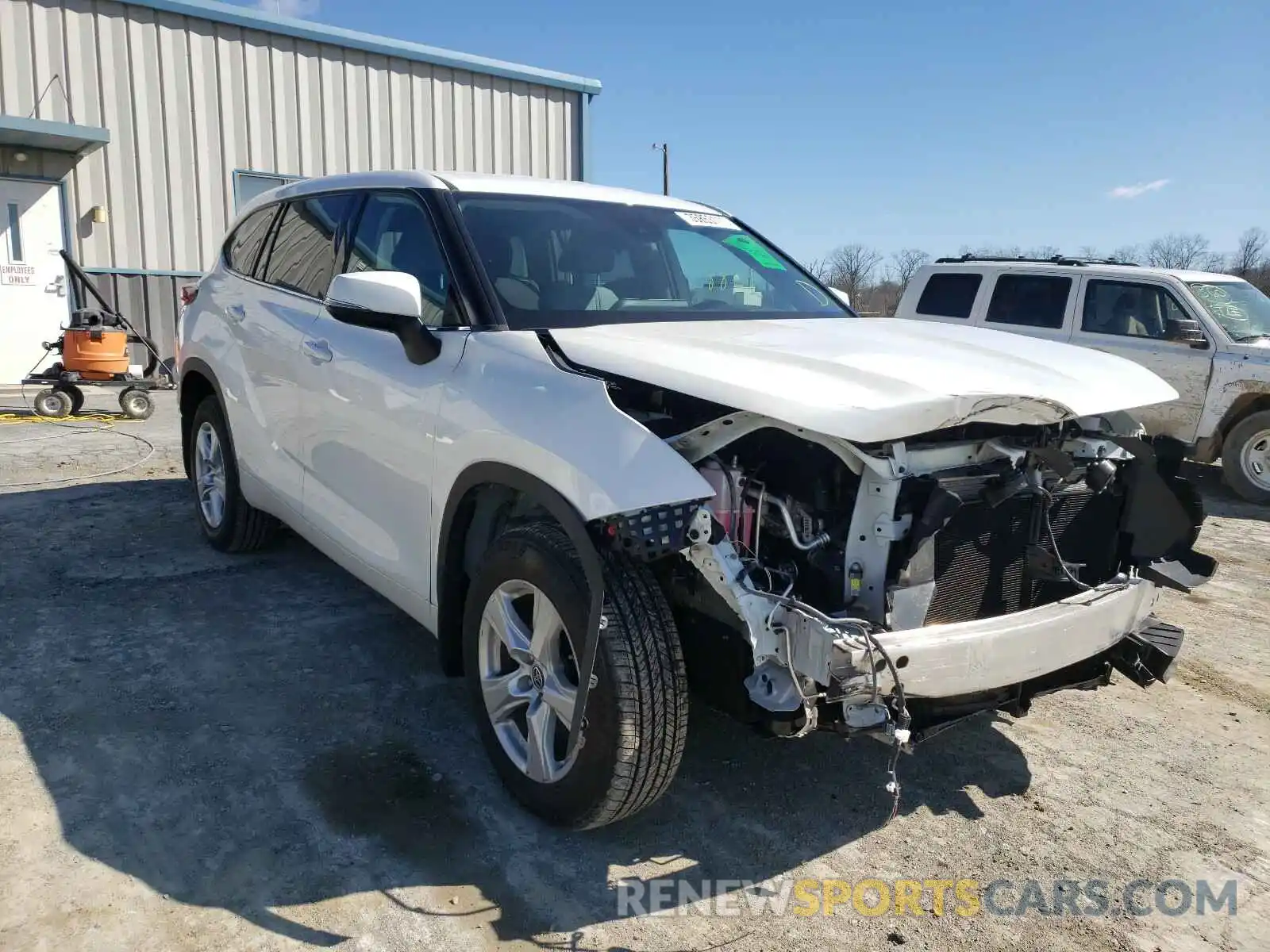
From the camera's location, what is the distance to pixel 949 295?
10102 millimetres

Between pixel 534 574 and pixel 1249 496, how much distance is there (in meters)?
7.75

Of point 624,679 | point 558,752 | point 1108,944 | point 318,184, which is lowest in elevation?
point 1108,944

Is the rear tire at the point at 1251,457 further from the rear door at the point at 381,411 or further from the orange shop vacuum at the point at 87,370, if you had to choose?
the orange shop vacuum at the point at 87,370

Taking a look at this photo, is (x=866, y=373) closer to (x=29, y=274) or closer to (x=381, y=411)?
(x=381, y=411)

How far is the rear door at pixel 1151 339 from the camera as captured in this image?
8469 mm

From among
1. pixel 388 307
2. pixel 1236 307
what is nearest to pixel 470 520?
pixel 388 307

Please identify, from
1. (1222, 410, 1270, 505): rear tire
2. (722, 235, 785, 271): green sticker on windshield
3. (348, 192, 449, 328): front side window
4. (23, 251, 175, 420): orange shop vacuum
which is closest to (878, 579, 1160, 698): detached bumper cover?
(348, 192, 449, 328): front side window

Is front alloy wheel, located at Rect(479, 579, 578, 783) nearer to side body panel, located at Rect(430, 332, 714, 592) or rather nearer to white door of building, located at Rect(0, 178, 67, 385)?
side body panel, located at Rect(430, 332, 714, 592)

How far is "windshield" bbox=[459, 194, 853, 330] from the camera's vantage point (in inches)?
128

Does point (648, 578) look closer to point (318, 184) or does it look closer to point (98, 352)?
point (318, 184)

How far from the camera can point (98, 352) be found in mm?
10070

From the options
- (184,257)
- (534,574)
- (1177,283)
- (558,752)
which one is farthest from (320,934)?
(184,257)

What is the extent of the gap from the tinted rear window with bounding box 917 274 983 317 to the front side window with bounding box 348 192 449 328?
24.7 ft

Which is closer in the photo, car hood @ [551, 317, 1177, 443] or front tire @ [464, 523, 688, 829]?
car hood @ [551, 317, 1177, 443]
